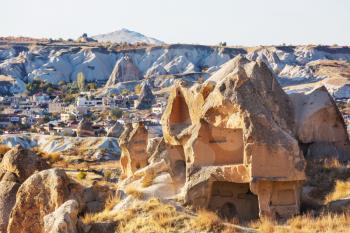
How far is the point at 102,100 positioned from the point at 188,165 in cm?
7461

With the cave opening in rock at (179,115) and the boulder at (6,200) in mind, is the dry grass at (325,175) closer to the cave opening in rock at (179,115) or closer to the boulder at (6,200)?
the cave opening in rock at (179,115)

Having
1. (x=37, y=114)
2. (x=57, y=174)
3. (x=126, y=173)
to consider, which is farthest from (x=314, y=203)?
(x=37, y=114)

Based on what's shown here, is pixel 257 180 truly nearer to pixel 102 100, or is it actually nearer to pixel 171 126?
pixel 171 126

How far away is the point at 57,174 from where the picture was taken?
946 centimetres

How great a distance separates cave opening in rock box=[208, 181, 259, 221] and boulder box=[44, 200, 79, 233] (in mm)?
2113

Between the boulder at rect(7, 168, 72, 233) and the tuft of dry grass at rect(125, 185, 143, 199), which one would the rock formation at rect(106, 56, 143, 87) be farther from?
the tuft of dry grass at rect(125, 185, 143, 199)

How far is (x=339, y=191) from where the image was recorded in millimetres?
9047

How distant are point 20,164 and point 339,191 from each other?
245 inches

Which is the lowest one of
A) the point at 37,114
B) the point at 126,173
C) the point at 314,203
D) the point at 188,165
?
the point at 37,114

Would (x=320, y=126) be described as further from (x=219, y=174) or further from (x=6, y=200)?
(x=6, y=200)

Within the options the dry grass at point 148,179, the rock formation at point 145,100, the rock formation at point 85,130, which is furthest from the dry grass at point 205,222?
the rock formation at point 145,100

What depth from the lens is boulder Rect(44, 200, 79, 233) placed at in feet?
24.2

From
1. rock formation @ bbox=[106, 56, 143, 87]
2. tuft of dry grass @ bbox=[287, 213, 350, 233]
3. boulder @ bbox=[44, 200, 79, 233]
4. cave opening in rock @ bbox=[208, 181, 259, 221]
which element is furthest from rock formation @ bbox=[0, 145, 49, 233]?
rock formation @ bbox=[106, 56, 143, 87]

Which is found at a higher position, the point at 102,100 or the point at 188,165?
the point at 188,165
